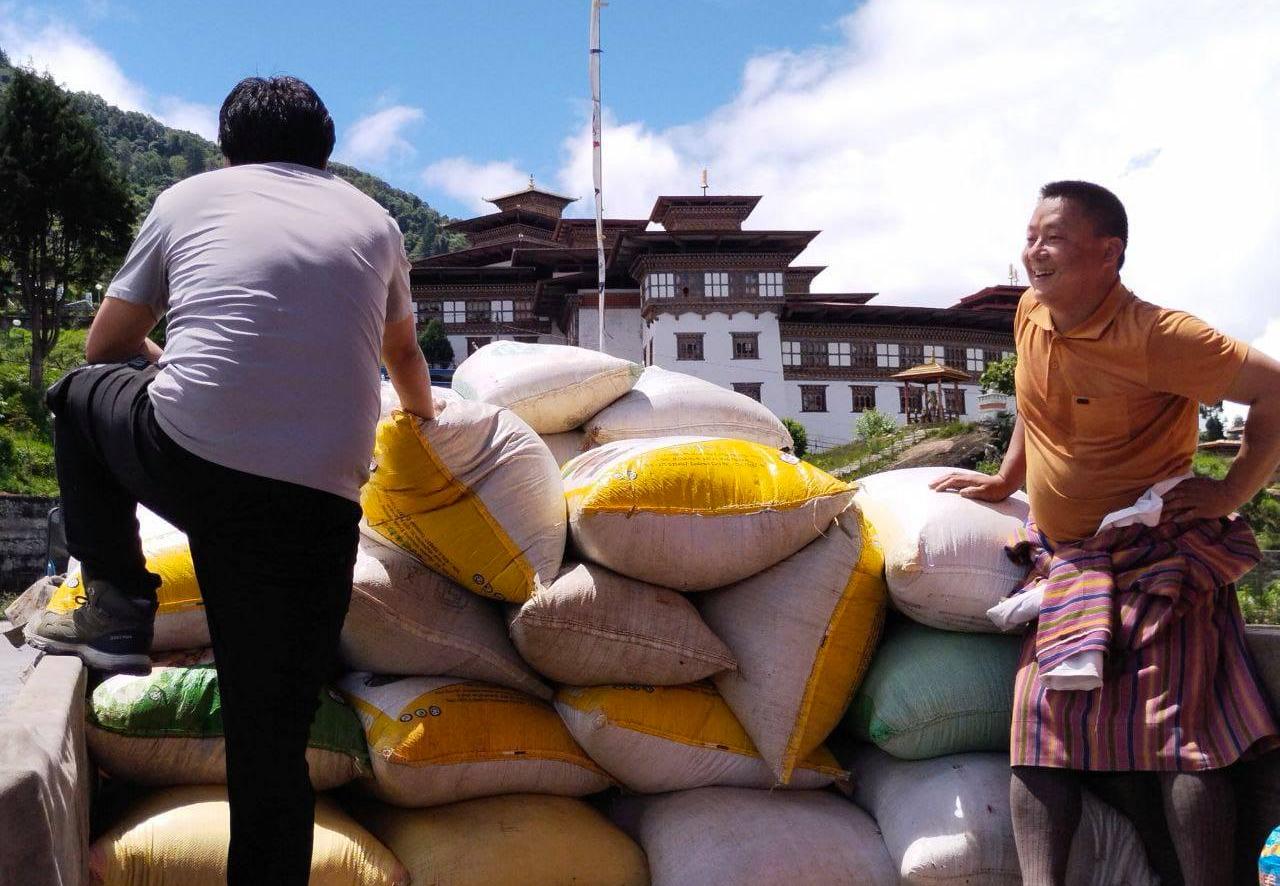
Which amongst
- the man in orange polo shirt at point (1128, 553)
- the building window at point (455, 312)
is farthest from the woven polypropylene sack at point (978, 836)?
the building window at point (455, 312)

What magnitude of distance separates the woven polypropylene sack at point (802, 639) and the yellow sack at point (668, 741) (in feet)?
0.19

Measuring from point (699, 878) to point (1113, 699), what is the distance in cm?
89

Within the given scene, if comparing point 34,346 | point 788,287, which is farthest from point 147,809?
point 788,287

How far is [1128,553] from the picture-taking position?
2078mm

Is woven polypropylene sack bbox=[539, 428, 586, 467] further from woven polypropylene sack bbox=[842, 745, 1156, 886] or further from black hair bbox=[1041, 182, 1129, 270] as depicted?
black hair bbox=[1041, 182, 1129, 270]

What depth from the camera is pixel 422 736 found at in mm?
2227

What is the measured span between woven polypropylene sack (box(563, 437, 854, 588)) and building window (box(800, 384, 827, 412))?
114 feet

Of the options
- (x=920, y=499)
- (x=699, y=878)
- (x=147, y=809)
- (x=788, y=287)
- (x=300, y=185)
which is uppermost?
→ (x=788, y=287)

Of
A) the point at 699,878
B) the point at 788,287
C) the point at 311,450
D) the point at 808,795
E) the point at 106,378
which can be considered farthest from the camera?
the point at 788,287

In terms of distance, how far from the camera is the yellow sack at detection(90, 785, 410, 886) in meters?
1.95

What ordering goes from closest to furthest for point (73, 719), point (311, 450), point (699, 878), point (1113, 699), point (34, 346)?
point (311, 450) < point (73, 719) < point (1113, 699) < point (699, 878) < point (34, 346)

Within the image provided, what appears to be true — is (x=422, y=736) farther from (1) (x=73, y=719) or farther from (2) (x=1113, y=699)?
(2) (x=1113, y=699)

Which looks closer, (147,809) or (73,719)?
(73,719)

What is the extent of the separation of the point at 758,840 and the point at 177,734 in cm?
122
